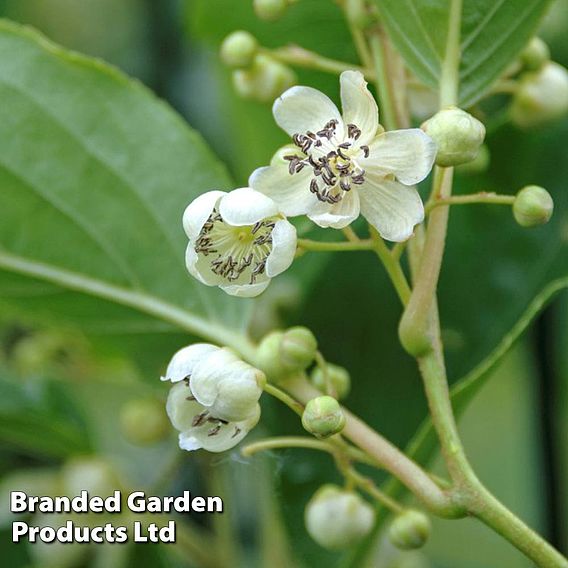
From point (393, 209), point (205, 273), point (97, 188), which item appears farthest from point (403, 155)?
point (97, 188)

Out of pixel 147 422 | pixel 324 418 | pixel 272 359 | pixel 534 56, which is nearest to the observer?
pixel 324 418

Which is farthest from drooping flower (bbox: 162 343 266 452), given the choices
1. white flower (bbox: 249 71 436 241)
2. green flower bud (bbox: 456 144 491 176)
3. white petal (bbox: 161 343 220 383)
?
green flower bud (bbox: 456 144 491 176)

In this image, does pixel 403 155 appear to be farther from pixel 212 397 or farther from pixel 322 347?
pixel 322 347

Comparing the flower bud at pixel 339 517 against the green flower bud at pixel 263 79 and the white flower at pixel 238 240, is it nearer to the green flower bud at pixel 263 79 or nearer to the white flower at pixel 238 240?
the white flower at pixel 238 240

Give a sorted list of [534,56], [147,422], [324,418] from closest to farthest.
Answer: [324,418], [534,56], [147,422]

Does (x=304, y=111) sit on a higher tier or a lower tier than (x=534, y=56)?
lower

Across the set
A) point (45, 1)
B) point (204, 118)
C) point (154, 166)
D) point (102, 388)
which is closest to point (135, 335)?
point (154, 166)

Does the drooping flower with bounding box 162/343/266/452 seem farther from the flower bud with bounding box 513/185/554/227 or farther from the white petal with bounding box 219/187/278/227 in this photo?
the flower bud with bounding box 513/185/554/227

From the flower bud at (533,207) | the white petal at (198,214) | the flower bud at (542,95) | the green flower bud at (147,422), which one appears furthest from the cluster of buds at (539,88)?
the green flower bud at (147,422)
